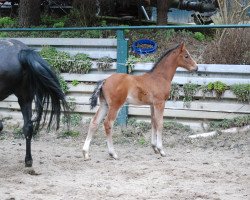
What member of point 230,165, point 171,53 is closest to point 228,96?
point 171,53

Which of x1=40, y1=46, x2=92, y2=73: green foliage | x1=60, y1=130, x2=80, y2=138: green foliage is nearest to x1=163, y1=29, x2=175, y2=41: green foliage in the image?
x1=40, y1=46, x2=92, y2=73: green foliage

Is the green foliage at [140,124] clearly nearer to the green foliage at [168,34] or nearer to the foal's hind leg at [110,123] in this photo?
the foal's hind leg at [110,123]

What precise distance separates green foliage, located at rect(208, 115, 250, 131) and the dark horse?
3.04 metres

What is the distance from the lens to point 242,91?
341 inches

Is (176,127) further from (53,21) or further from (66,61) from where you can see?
(53,21)

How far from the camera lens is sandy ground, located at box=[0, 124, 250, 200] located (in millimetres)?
5586

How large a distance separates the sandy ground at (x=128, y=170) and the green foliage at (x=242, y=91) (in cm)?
67

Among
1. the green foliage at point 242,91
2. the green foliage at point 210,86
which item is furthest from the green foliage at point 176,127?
the green foliage at point 242,91

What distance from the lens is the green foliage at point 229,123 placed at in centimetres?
860

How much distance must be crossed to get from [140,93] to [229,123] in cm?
190

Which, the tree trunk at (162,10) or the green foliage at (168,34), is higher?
the tree trunk at (162,10)

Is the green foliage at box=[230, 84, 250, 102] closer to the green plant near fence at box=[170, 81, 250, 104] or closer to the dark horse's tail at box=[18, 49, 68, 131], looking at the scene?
the green plant near fence at box=[170, 81, 250, 104]

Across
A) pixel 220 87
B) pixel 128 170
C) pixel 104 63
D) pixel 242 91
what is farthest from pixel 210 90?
pixel 128 170

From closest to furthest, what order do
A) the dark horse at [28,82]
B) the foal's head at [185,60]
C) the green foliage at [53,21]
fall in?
the dark horse at [28,82]
the foal's head at [185,60]
the green foliage at [53,21]
